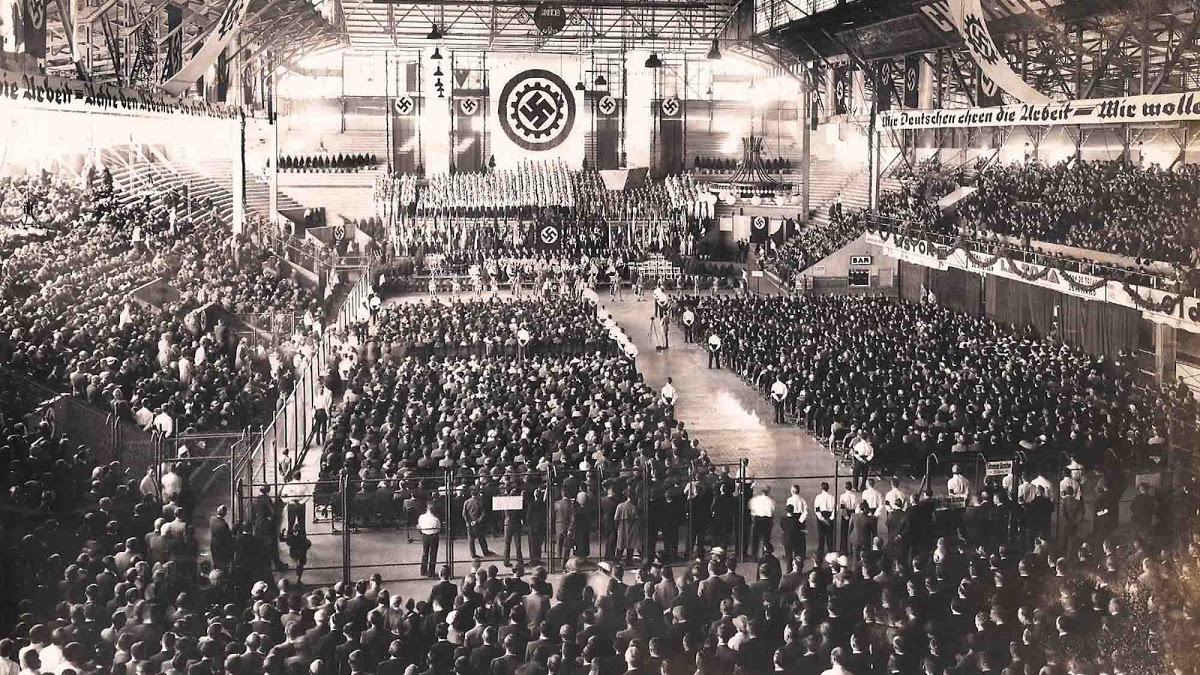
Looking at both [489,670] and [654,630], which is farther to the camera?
[654,630]

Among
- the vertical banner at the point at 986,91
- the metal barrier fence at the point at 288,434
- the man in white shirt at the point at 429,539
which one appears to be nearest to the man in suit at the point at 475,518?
the man in white shirt at the point at 429,539

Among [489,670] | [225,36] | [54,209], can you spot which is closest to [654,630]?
[489,670]

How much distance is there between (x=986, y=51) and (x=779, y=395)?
7767 millimetres

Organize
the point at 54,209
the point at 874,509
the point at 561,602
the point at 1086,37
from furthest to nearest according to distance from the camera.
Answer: the point at 1086,37 → the point at 54,209 → the point at 874,509 → the point at 561,602

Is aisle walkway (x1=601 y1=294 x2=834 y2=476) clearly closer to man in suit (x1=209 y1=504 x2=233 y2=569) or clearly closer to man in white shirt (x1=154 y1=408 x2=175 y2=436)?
man in white shirt (x1=154 y1=408 x2=175 y2=436)

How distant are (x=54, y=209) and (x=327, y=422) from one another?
1745cm

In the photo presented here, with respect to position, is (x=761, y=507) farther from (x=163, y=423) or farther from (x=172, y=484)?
(x=163, y=423)

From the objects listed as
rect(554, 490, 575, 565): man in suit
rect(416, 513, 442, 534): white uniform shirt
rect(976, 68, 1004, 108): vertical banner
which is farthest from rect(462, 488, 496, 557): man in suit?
rect(976, 68, 1004, 108): vertical banner

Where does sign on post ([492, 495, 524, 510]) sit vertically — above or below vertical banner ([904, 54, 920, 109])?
below

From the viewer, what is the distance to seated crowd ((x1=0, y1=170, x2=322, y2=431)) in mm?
20203

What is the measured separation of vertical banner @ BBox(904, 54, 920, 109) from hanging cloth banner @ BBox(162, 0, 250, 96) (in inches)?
1028

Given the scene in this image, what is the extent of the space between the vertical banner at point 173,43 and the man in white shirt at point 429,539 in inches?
682

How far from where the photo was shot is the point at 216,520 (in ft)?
47.3

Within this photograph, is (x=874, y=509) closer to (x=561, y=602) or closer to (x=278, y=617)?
(x=561, y=602)
